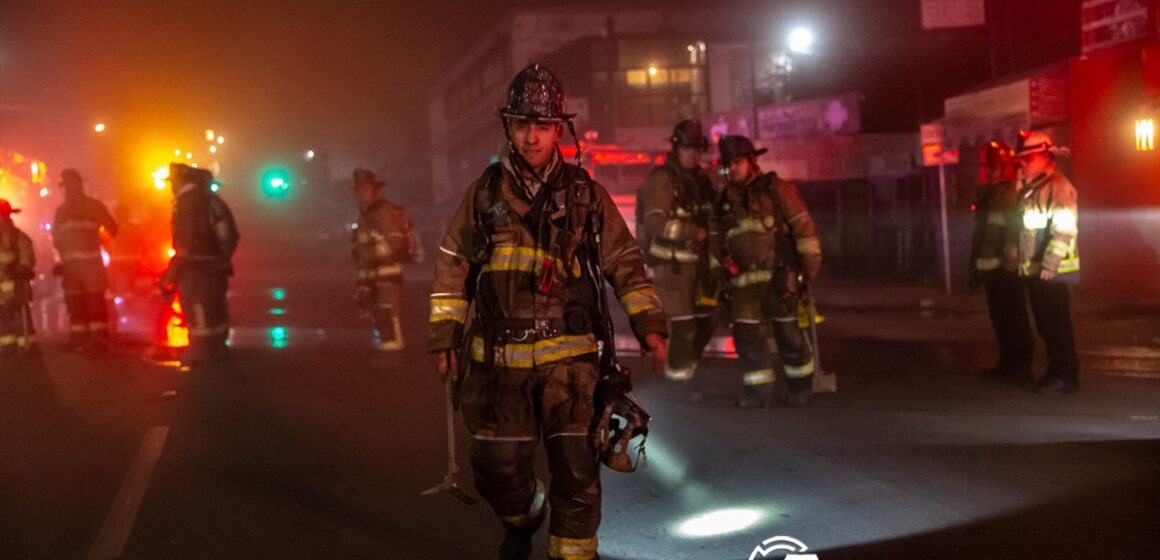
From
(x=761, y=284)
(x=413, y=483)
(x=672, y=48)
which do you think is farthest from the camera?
(x=672, y=48)

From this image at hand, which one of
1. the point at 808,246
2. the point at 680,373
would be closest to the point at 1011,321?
the point at 808,246

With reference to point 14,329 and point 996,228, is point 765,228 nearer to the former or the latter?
point 996,228

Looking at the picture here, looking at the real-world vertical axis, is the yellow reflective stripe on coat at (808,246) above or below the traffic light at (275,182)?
below

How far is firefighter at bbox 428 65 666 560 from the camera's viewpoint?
455cm

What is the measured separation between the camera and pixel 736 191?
8570 mm

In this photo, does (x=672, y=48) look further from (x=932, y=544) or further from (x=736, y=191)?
(x=932, y=544)

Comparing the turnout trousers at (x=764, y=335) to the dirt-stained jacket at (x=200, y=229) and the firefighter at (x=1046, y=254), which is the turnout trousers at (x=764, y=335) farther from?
the dirt-stained jacket at (x=200, y=229)

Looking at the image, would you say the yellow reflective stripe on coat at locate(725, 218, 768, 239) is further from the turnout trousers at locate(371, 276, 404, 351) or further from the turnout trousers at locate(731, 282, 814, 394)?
the turnout trousers at locate(371, 276, 404, 351)

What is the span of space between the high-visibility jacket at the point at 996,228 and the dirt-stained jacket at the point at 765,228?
2.10 metres

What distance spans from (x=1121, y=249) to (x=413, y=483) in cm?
1347

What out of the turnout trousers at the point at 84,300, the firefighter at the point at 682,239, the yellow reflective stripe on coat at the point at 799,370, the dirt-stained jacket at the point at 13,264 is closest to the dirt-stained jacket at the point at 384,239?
the firefighter at the point at 682,239

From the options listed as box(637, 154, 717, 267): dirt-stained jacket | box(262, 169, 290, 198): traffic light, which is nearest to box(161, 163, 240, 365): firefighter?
box(637, 154, 717, 267): dirt-stained jacket

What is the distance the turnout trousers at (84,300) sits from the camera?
13.8 metres

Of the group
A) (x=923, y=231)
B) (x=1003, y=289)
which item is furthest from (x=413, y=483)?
(x=923, y=231)
